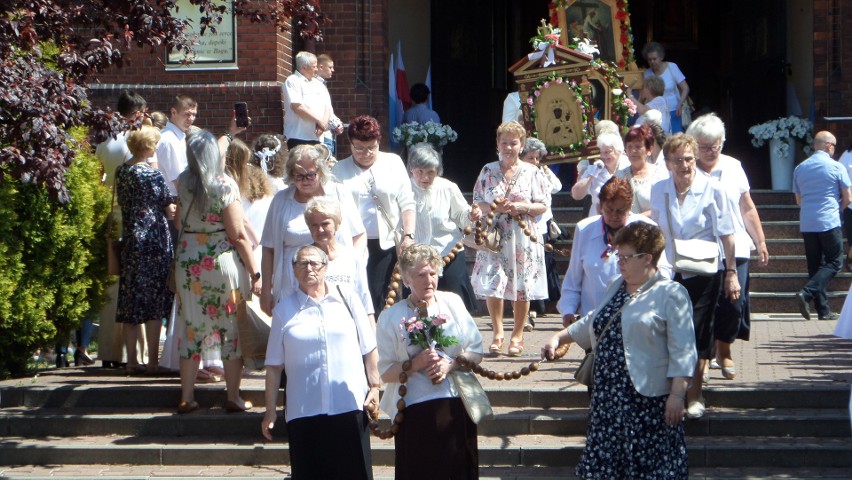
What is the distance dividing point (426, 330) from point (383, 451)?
7.33ft

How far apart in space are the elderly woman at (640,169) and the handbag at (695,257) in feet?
2.58

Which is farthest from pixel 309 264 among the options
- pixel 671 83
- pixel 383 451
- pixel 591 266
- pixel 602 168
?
pixel 671 83

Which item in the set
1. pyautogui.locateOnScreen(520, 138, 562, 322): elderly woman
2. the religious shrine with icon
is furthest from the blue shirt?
pyautogui.locateOnScreen(520, 138, 562, 322): elderly woman

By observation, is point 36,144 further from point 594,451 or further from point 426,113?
point 426,113

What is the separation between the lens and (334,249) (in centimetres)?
771

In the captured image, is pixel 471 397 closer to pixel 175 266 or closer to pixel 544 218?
pixel 175 266

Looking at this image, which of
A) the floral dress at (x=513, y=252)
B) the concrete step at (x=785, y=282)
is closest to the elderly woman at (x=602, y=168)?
the floral dress at (x=513, y=252)

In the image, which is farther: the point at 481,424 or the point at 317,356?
the point at 481,424

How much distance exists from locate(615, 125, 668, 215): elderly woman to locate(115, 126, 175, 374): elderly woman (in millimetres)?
3309

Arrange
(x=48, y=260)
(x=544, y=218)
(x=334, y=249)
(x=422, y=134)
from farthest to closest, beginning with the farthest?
(x=422, y=134) → (x=544, y=218) → (x=48, y=260) → (x=334, y=249)

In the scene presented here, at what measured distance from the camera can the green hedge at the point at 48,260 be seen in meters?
9.93

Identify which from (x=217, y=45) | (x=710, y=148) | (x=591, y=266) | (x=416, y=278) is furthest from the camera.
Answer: (x=217, y=45)

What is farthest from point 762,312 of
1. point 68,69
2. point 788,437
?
point 68,69

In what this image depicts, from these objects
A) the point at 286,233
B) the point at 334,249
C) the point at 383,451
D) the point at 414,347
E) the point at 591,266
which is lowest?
the point at 383,451
